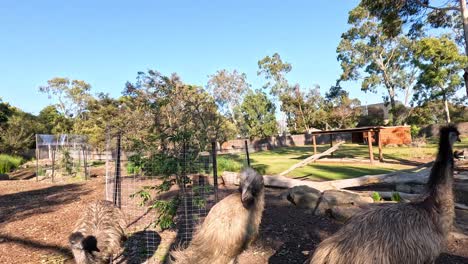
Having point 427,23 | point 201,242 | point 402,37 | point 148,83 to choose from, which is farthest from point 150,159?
point 402,37

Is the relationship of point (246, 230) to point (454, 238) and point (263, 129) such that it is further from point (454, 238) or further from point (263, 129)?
point (263, 129)

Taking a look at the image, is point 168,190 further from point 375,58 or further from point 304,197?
point 375,58

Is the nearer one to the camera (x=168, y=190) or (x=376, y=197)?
(x=168, y=190)

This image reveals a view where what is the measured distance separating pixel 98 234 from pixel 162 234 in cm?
224

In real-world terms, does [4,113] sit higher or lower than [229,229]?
higher

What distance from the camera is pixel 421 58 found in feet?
104

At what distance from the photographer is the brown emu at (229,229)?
3273 mm

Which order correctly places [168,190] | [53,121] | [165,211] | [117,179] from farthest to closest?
[53,121], [117,179], [168,190], [165,211]

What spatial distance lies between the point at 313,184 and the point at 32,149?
3325cm

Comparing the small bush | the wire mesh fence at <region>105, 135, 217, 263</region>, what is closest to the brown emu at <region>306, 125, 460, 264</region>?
the wire mesh fence at <region>105, 135, 217, 263</region>

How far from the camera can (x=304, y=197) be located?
7.52 metres

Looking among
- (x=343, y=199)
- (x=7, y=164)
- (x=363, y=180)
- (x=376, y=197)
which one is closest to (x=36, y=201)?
(x=343, y=199)

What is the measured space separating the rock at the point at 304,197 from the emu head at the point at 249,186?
416 centimetres

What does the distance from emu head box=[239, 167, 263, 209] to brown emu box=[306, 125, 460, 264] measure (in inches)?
30.9
